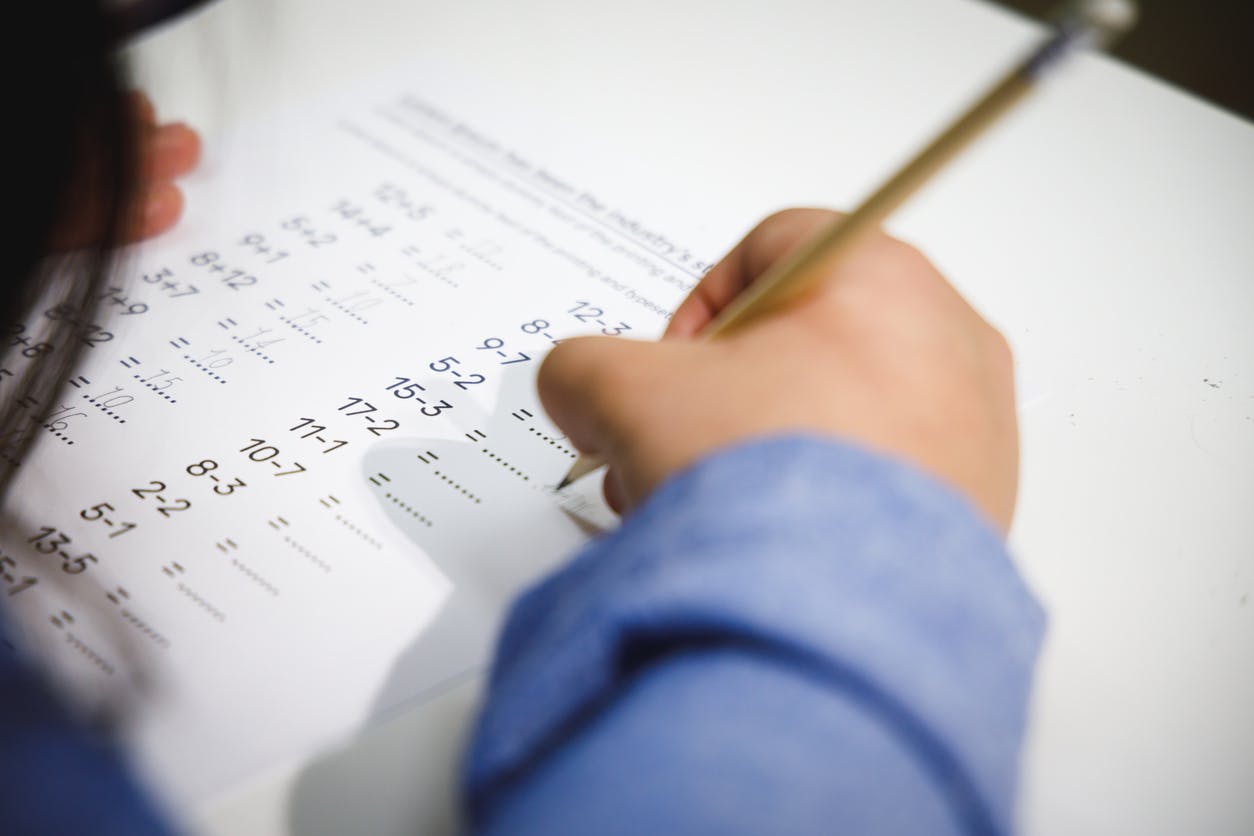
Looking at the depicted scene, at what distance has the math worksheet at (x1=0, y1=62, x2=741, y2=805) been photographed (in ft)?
1.11

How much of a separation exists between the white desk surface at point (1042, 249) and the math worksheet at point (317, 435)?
0.03m

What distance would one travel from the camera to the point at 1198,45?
1508mm

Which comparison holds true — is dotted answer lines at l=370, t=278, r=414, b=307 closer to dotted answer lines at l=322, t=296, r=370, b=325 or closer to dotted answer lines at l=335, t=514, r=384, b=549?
dotted answer lines at l=322, t=296, r=370, b=325

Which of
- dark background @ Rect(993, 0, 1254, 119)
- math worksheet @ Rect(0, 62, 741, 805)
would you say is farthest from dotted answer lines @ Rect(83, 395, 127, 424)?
dark background @ Rect(993, 0, 1254, 119)

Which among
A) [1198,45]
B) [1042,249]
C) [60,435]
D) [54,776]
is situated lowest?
[60,435]

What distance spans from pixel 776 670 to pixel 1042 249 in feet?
1.31

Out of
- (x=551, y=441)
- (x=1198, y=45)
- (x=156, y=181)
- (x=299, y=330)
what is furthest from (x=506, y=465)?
(x=1198, y=45)

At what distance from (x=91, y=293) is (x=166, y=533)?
9 centimetres

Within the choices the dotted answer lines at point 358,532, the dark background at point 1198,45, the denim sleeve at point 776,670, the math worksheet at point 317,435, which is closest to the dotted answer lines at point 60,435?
the math worksheet at point 317,435

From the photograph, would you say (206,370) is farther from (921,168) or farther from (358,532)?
(921,168)

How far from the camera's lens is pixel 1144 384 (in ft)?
1.61

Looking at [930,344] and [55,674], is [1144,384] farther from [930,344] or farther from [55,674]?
[55,674]

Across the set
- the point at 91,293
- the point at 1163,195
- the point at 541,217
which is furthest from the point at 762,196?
the point at 91,293

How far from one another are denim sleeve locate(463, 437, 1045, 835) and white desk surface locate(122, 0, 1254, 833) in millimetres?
69
